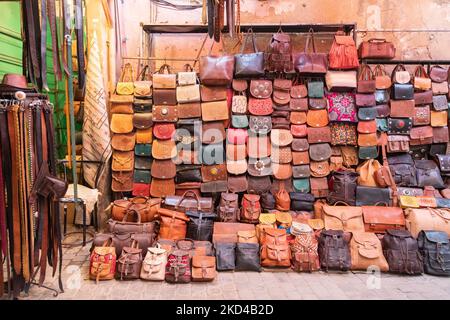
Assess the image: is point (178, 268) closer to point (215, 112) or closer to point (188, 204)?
point (188, 204)

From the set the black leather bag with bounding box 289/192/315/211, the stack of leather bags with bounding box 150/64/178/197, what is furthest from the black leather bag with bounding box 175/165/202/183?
the black leather bag with bounding box 289/192/315/211

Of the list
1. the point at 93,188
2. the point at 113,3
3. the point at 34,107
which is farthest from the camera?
the point at 113,3

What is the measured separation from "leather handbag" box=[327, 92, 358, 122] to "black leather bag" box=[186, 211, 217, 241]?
2514 millimetres

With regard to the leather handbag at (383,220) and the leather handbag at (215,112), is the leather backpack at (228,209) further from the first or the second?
the leather handbag at (383,220)

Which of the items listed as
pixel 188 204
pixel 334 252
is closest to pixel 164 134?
pixel 188 204

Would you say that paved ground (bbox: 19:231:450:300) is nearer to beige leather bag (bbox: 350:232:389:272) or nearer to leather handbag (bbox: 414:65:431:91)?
beige leather bag (bbox: 350:232:389:272)

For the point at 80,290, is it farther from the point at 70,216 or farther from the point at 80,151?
the point at 80,151

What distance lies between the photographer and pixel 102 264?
4.23 m

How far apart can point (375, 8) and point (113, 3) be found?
4497 millimetres

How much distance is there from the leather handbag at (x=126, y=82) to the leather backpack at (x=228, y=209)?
7.19ft

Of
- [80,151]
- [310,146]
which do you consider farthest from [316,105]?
[80,151]

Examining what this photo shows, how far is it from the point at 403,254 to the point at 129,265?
312 centimetres

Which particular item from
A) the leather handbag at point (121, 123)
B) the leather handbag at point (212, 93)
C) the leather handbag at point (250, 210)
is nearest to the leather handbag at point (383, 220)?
the leather handbag at point (250, 210)

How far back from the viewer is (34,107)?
356 centimetres
